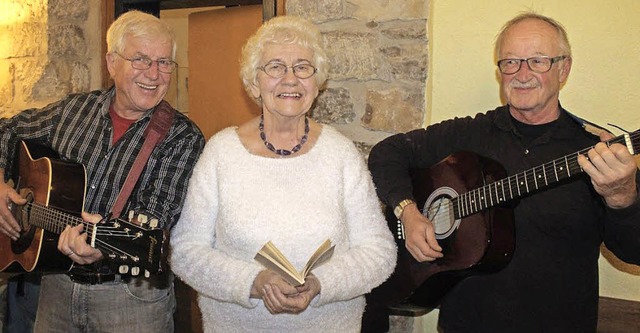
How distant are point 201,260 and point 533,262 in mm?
1051

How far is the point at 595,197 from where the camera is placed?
221 cm

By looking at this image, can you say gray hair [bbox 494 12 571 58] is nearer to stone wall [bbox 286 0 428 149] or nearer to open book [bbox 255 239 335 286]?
stone wall [bbox 286 0 428 149]

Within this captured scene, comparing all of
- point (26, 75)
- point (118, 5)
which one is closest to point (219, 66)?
point (118, 5)

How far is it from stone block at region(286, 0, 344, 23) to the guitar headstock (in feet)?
4.49

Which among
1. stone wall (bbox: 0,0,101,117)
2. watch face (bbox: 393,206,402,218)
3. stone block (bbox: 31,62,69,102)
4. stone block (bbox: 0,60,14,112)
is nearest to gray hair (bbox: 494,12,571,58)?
watch face (bbox: 393,206,402,218)

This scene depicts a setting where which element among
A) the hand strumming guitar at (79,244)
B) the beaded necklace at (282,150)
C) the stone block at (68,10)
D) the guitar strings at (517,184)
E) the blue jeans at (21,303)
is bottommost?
the blue jeans at (21,303)

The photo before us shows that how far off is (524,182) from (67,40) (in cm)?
289

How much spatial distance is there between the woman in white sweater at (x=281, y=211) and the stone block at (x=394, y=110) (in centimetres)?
77

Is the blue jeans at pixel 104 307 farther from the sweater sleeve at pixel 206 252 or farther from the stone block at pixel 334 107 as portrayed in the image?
the stone block at pixel 334 107

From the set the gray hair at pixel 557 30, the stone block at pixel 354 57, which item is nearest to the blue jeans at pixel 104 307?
the stone block at pixel 354 57

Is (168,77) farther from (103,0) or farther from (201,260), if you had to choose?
(103,0)

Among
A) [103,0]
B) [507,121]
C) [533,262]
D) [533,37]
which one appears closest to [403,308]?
[533,262]

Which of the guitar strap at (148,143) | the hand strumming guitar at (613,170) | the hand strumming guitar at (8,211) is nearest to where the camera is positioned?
the hand strumming guitar at (613,170)

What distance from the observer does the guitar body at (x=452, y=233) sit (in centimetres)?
230
